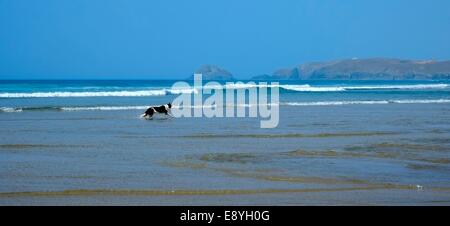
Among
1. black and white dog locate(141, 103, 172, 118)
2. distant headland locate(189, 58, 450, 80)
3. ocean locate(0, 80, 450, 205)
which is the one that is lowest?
ocean locate(0, 80, 450, 205)

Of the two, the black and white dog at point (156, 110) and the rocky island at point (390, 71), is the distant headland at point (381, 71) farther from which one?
the black and white dog at point (156, 110)

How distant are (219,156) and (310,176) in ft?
9.11

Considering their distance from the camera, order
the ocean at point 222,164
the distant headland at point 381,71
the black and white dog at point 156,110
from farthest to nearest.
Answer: the distant headland at point 381,71, the black and white dog at point 156,110, the ocean at point 222,164

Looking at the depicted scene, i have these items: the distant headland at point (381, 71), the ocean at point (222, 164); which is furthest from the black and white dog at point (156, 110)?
the distant headland at point (381, 71)

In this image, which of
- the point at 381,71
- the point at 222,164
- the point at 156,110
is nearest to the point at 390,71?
the point at 381,71

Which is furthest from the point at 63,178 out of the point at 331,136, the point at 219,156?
the point at 331,136

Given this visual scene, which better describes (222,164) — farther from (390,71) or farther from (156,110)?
(390,71)

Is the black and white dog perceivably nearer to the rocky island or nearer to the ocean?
the ocean

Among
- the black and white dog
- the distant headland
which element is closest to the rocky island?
the distant headland
